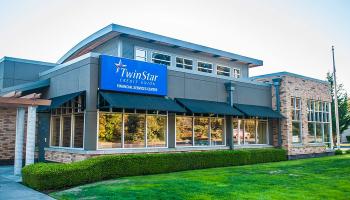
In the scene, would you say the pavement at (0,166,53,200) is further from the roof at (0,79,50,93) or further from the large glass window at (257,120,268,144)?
the large glass window at (257,120,268,144)

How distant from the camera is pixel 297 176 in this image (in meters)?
14.2

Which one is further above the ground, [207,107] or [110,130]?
[207,107]

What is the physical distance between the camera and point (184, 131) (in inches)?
728

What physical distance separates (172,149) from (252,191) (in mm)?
7287

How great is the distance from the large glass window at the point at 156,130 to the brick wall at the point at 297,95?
10277mm

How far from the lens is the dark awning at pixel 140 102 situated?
47.0 ft

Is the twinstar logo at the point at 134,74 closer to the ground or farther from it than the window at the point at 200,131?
farther from it

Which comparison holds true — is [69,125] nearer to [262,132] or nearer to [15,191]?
[15,191]

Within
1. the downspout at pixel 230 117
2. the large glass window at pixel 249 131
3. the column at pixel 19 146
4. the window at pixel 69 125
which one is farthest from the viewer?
the large glass window at pixel 249 131

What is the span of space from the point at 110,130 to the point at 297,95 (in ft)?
50.5

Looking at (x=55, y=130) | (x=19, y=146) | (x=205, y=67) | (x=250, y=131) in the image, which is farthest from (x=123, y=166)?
(x=205, y=67)

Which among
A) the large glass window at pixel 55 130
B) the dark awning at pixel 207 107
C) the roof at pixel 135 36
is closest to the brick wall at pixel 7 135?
the large glass window at pixel 55 130

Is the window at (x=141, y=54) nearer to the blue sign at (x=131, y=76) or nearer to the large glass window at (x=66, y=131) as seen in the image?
the blue sign at (x=131, y=76)

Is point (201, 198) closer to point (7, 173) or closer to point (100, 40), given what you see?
point (7, 173)
